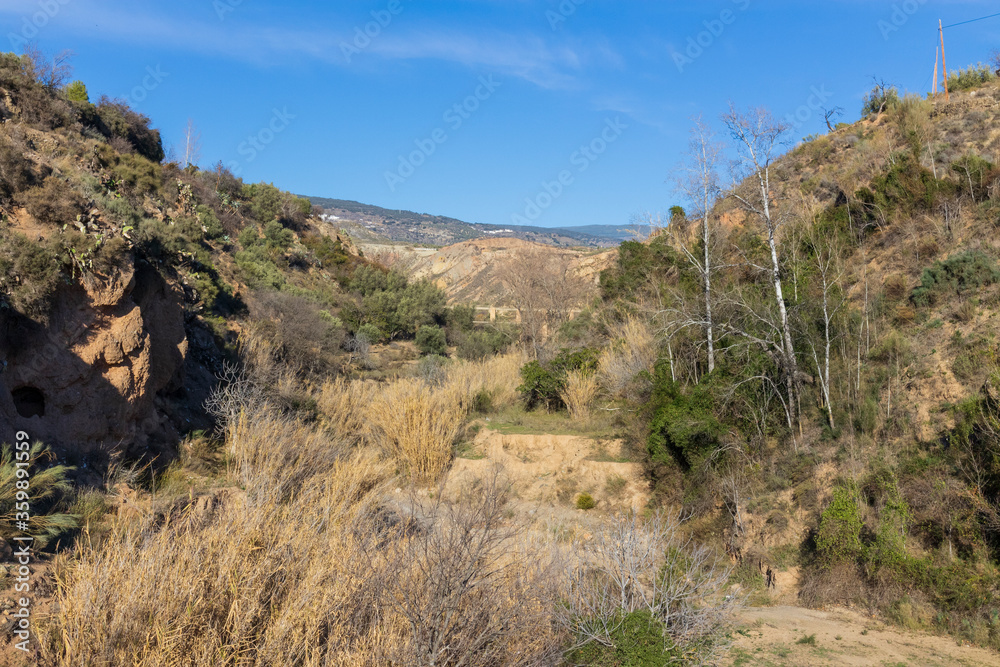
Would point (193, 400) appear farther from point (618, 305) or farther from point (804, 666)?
point (618, 305)

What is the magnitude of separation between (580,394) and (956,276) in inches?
300

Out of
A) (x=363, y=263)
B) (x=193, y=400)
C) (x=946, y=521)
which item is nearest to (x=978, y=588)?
(x=946, y=521)

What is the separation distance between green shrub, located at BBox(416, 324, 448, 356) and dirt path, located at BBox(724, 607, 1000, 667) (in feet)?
58.6

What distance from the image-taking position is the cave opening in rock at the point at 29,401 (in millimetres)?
6754

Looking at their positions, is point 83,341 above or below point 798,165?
below

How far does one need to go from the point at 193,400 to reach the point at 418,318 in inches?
605

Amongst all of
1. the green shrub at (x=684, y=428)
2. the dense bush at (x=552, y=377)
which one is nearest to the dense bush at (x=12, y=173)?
the green shrub at (x=684, y=428)

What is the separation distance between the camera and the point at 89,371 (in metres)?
7.41

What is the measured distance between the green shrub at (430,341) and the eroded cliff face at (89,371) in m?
15.1

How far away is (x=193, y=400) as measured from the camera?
1061 centimetres

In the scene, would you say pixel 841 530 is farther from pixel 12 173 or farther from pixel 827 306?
pixel 12 173

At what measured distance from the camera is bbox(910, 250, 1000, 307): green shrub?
1031 cm

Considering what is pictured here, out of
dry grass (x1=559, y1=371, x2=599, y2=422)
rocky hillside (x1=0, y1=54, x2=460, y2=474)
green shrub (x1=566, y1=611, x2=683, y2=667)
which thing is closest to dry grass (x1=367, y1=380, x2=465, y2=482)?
rocky hillside (x1=0, y1=54, x2=460, y2=474)

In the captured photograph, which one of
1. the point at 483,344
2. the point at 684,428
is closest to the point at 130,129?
the point at 483,344
